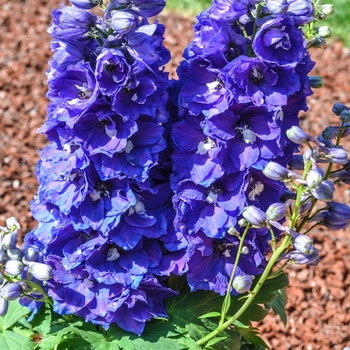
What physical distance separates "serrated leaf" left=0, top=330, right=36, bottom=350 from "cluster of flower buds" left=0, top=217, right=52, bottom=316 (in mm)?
244

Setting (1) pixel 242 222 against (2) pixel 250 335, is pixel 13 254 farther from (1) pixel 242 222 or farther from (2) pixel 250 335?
(2) pixel 250 335

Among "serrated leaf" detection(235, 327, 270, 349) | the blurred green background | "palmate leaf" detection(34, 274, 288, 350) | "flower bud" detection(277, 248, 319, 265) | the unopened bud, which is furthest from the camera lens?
the blurred green background

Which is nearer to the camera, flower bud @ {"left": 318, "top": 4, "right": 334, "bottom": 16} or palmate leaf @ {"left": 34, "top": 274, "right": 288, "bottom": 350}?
flower bud @ {"left": 318, "top": 4, "right": 334, "bottom": 16}

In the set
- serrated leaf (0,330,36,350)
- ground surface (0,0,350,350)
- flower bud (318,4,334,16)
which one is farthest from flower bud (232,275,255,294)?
ground surface (0,0,350,350)

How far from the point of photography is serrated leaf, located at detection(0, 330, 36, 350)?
2748 mm

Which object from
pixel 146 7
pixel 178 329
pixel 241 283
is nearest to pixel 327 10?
pixel 146 7

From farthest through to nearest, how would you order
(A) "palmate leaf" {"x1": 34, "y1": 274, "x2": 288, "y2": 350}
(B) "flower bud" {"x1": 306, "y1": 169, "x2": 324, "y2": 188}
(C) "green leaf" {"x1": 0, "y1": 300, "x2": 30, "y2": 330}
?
(C) "green leaf" {"x1": 0, "y1": 300, "x2": 30, "y2": 330}
(A) "palmate leaf" {"x1": 34, "y1": 274, "x2": 288, "y2": 350}
(B) "flower bud" {"x1": 306, "y1": 169, "x2": 324, "y2": 188}

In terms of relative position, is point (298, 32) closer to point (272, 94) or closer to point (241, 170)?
point (272, 94)

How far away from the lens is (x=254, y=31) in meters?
2.42

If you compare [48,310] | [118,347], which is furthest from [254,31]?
[48,310]

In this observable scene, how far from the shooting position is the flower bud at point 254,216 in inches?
92.7

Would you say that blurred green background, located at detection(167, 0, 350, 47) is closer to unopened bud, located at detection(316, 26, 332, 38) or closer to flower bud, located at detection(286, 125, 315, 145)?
unopened bud, located at detection(316, 26, 332, 38)

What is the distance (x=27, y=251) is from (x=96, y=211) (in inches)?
13.5

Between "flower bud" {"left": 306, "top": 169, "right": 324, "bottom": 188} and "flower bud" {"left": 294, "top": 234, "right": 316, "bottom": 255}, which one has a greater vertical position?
"flower bud" {"left": 306, "top": 169, "right": 324, "bottom": 188}
